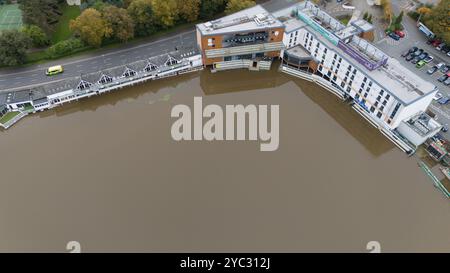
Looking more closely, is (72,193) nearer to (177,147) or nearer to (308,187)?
(177,147)

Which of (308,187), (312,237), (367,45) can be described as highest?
(367,45)

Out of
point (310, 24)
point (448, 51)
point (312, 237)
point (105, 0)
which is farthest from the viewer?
point (105, 0)

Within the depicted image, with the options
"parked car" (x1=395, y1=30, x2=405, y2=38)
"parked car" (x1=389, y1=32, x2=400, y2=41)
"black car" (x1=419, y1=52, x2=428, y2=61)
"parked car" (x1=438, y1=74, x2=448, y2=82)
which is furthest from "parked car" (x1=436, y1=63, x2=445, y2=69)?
"parked car" (x1=395, y1=30, x2=405, y2=38)

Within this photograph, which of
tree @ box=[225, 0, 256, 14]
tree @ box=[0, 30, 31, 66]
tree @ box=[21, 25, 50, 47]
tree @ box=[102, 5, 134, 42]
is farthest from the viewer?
tree @ box=[225, 0, 256, 14]

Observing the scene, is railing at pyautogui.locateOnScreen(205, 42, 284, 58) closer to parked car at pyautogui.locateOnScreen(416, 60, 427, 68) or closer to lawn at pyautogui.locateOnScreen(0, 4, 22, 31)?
parked car at pyautogui.locateOnScreen(416, 60, 427, 68)

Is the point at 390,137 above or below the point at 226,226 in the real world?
above

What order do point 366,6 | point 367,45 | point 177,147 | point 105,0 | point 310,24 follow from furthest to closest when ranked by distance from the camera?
1. point 366,6
2. point 105,0
3. point 310,24
4. point 367,45
5. point 177,147

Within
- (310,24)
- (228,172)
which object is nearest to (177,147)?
(228,172)

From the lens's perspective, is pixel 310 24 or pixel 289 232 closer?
Result: pixel 289 232
